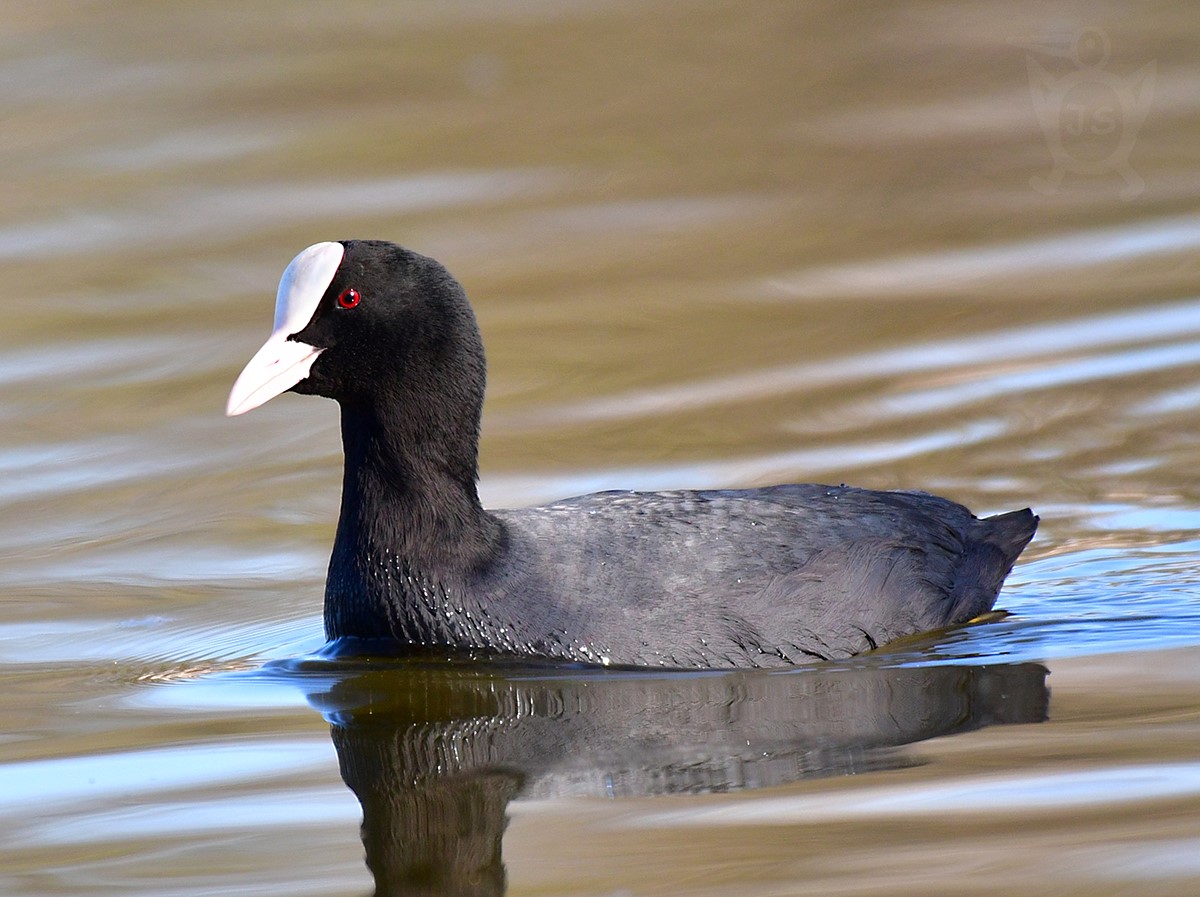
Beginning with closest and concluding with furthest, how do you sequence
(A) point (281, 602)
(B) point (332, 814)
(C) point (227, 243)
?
(B) point (332, 814), (A) point (281, 602), (C) point (227, 243)

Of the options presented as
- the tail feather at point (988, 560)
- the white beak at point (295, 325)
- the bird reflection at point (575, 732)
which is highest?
the white beak at point (295, 325)

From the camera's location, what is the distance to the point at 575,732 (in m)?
4.78

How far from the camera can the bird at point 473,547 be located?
5.21 metres

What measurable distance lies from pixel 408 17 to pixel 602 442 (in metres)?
6.49

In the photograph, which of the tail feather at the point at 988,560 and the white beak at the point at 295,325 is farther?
the tail feather at the point at 988,560

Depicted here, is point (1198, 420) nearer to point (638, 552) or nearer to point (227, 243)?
point (638, 552)

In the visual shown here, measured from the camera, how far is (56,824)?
14.4ft

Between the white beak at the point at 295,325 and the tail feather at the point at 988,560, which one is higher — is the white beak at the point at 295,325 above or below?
above

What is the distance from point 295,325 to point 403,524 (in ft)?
2.08

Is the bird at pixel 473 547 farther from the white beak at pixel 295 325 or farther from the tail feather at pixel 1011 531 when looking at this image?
the tail feather at pixel 1011 531

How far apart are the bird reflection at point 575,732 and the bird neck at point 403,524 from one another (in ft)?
0.59

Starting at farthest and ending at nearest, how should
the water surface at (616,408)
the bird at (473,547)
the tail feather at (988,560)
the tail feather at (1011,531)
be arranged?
the tail feather at (1011,531)
the tail feather at (988,560)
the bird at (473,547)
the water surface at (616,408)

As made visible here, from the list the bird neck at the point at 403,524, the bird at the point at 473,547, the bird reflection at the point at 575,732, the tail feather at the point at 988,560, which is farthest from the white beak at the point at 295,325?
the tail feather at the point at 988,560

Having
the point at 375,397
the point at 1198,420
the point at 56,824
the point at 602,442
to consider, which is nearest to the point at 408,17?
the point at 602,442
